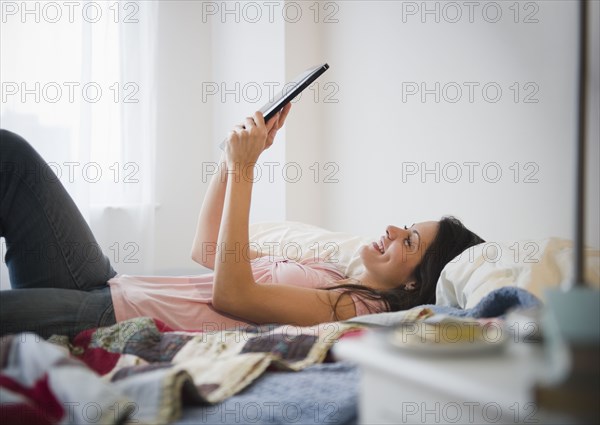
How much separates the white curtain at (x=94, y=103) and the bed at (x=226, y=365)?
1648mm

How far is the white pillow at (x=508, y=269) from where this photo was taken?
4.57ft

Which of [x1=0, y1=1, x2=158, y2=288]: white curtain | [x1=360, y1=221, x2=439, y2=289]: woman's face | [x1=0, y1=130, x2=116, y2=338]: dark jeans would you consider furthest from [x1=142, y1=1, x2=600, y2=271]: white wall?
[x1=0, y1=130, x2=116, y2=338]: dark jeans

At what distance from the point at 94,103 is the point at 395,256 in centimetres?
174

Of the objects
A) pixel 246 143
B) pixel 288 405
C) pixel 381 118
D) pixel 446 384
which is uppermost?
pixel 381 118

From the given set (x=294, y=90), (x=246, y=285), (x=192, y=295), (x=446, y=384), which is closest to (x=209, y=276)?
(x=192, y=295)

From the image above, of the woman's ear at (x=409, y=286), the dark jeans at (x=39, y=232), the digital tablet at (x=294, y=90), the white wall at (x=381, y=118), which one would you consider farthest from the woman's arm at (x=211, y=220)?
the white wall at (x=381, y=118)

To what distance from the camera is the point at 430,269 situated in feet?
5.63

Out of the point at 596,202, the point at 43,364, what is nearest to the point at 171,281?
the point at 43,364

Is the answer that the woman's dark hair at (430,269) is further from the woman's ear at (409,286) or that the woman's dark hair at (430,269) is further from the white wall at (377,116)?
the white wall at (377,116)

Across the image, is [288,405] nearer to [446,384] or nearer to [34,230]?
[446,384]

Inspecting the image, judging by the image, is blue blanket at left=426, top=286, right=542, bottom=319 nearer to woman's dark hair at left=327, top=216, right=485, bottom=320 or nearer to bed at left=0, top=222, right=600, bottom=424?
bed at left=0, top=222, right=600, bottom=424

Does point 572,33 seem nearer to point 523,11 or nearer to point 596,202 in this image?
point 523,11

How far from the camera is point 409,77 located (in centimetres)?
242

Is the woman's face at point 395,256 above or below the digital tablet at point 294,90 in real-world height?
below
